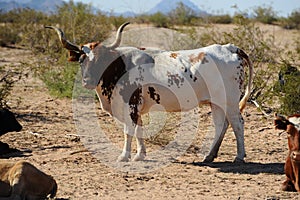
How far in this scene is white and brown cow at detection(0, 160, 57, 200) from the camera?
23.6 ft

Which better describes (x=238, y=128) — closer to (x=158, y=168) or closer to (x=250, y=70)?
(x=250, y=70)

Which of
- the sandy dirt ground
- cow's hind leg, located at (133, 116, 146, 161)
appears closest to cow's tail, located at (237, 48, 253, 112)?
the sandy dirt ground

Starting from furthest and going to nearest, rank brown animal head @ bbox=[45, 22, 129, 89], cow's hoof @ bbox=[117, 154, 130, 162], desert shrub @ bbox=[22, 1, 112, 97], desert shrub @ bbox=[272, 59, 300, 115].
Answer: desert shrub @ bbox=[22, 1, 112, 97]
desert shrub @ bbox=[272, 59, 300, 115]
cow's hoof @ bbox=[117, 154, 130, 162]
brown animal head @ bbox=[45, 22, 129, 89]

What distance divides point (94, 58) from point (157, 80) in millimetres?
1047

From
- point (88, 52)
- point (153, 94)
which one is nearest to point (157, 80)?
point (153, 94)

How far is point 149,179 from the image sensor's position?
28.7 feet

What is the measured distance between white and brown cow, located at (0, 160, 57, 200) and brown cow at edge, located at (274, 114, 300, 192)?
298 centimetres

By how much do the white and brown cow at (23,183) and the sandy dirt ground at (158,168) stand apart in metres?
0.47

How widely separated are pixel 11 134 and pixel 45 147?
4.36 feet

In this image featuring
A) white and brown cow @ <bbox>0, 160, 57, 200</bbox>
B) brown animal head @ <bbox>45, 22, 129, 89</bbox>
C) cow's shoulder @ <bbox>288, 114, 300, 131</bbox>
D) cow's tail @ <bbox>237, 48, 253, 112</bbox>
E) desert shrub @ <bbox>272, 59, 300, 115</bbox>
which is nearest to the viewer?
white and brown cow @ <bbox>0, 160, 57, 200</bbox>

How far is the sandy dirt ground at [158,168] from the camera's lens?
319 inches

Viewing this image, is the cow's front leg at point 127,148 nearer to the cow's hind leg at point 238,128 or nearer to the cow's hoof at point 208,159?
the cow's hoof at point 208,159

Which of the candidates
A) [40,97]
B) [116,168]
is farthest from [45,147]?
[40,97]

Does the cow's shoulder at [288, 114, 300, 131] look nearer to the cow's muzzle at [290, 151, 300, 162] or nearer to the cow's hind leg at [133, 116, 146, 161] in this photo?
the cow's muzzle at [290, 151, 300, 162]
